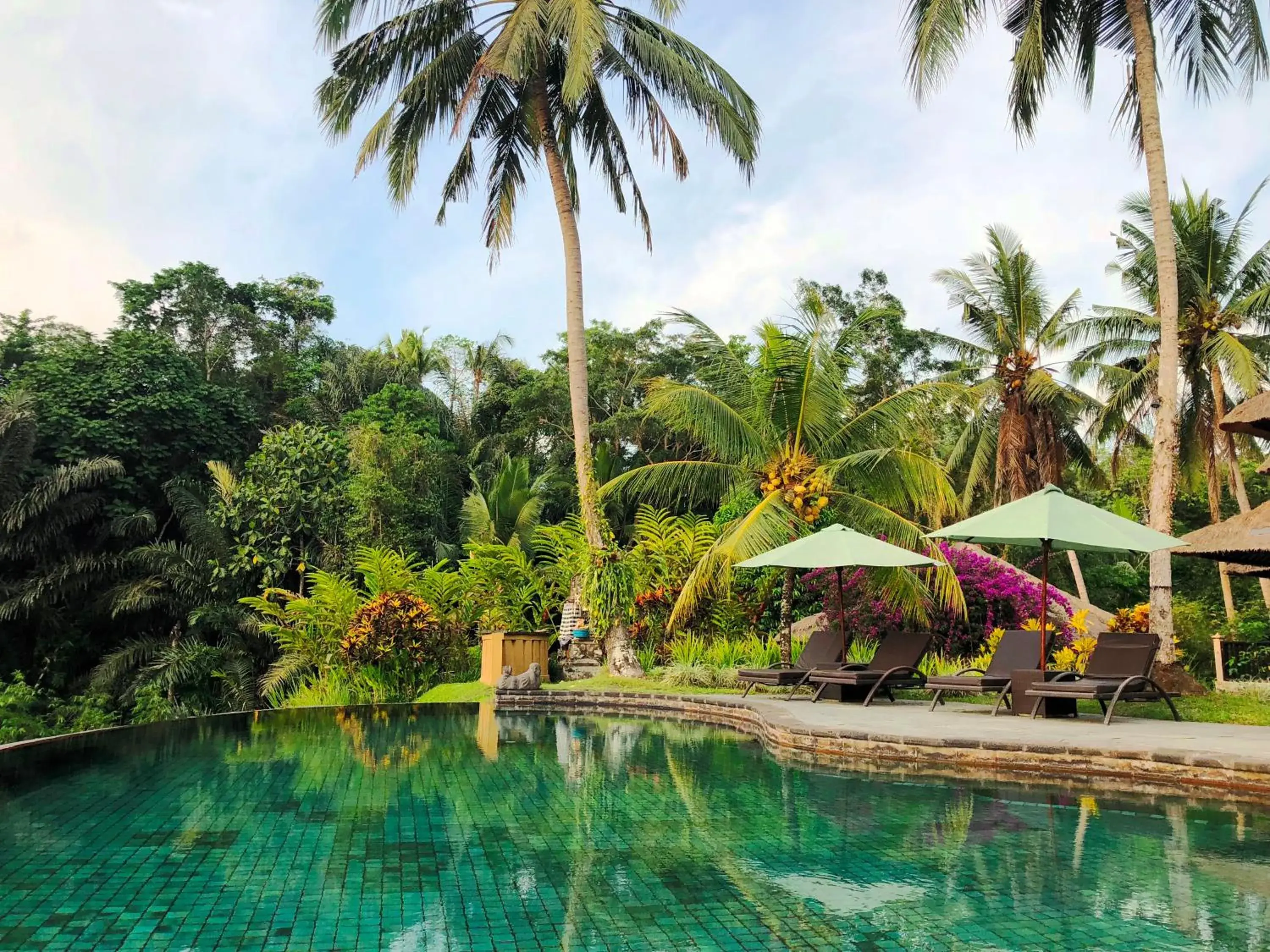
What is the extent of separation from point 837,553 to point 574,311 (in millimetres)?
5821

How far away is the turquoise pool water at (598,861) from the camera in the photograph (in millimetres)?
3746

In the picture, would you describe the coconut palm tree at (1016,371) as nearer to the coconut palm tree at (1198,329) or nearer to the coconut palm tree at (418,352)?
the coconut palm tree at (1198,329)

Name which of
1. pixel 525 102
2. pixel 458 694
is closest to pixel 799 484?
pixel 458 694

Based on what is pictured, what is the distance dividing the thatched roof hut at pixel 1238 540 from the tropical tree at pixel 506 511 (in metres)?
13.2

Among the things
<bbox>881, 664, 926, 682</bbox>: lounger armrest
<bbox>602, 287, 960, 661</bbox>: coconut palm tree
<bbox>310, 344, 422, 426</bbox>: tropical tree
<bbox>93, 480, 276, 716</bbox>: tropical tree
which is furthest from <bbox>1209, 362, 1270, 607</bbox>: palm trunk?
<bbox>93, 480, 276, 716</bbox>: tropical tree

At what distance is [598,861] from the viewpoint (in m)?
4.77

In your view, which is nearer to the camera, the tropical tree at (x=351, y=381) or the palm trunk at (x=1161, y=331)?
the palm trunk at (x=1161, y=331)

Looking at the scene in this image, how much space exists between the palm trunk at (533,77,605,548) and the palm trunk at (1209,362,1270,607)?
13.0m

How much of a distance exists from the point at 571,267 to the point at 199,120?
8.64m

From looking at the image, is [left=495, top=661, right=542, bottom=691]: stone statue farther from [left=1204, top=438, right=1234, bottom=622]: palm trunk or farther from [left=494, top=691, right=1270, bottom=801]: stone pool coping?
[left=1204, top=438, right=1234, bottom=622]: palm trunk

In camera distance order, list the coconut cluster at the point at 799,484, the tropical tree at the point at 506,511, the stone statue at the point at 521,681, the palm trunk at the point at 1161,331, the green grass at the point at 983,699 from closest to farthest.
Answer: the green grass at the point at 983,699 < the palm trunk at the point at 1161,331 < the stone statue at the point at 521,681 < the coconut cluster at the point at 799,484 < the tropical tree at the point at 506,511

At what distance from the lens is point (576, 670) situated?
14.3m

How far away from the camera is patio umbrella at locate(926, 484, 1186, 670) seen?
29.8ft

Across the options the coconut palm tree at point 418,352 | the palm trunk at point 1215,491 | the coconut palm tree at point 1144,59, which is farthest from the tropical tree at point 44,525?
the palm trunk at point 1215,491
